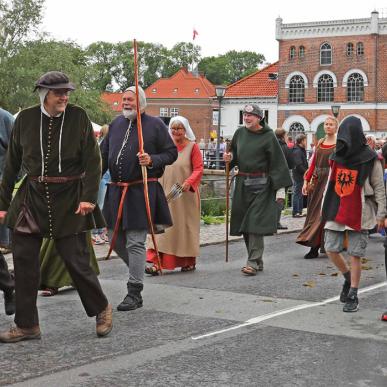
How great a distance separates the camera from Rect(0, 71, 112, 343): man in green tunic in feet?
20.2

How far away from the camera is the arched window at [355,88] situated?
63.6 m

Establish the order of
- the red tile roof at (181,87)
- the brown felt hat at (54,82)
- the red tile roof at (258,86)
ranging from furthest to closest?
1. the red tile roof at (181,87)
2. the red tile roof at (258,86)
3. the brown felt hat at (54,82)

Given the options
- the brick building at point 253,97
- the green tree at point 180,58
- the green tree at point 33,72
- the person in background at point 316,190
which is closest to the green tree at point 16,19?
the green tree at point 33,72

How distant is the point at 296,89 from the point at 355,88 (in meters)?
5.02

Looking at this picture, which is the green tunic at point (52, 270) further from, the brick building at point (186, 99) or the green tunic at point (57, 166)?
the brick building at point (186, 99)

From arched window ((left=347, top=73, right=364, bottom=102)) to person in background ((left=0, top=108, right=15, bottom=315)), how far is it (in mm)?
57892

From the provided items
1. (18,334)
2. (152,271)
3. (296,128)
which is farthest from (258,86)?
(18,334)

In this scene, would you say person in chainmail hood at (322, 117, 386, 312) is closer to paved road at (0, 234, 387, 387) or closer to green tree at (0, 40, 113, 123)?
paved road at (0, 234, 387, 387)

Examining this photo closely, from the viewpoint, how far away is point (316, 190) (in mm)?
11641

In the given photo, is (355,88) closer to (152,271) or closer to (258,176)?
(258,176)

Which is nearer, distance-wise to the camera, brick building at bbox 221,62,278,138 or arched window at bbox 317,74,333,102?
arched window at bbox 317,74,333,102

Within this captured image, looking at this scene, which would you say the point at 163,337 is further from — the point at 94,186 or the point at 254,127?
the point at 254,127

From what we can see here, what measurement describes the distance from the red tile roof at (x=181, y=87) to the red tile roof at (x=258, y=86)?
20149 millimetres

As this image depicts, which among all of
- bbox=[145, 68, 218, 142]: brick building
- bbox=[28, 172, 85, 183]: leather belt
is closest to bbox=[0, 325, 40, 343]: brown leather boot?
bbox=[28, 172, 85, 183]: leather belt
